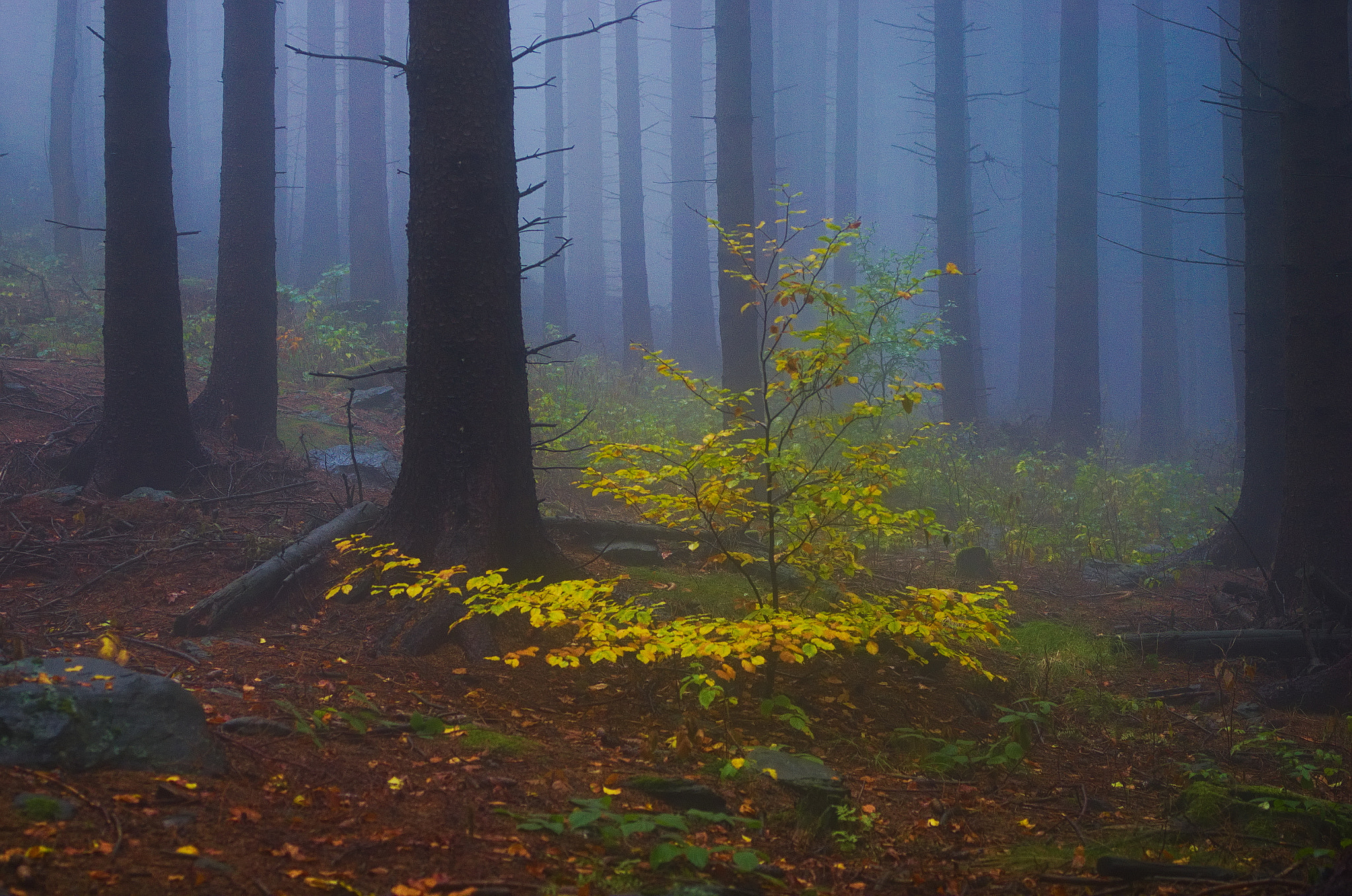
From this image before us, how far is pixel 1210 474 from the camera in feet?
51.0

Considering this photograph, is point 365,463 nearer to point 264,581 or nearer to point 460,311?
point 264,581

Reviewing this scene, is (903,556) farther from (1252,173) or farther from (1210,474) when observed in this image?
(1210,474)

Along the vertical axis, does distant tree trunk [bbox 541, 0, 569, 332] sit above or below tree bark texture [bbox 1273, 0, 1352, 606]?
above

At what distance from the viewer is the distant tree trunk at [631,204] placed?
22.4 meters

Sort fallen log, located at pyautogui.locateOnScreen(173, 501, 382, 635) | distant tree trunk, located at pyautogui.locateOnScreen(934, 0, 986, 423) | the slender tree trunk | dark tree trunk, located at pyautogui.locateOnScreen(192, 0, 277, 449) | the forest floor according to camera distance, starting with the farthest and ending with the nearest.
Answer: the slender tree trunk, distant tree trunk, located at pyautogui.locateOnScreen(934, 0, 986, 423), dark tree trunk, located at pyautogui.locateOnScreen(192, 0, 277, 449), fallen log, located at pyautogui.locateOnScreen(173, 501, 382, 635), the forest floor

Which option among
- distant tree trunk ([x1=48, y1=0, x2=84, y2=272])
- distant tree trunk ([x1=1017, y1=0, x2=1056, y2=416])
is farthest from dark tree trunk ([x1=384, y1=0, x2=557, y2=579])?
distant tree trunk ([x1=1017, y1=0, x2=1056, y2=416])

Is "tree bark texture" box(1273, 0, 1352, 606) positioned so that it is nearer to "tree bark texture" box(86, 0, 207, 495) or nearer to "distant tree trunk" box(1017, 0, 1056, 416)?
"tree bark texture" box(86, 0, 207, 495)

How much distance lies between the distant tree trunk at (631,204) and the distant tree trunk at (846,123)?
289 inches

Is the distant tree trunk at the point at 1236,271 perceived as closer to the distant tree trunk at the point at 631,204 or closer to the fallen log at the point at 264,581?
the distant tree trunk at the point at 631,204

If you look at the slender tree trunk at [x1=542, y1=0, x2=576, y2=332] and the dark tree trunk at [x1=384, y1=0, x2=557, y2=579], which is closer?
the dark tree trunk at [x1=384, y1=0, x2=557, y2=579]

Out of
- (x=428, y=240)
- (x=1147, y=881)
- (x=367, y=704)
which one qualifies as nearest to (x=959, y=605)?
(x=1147, y=881)

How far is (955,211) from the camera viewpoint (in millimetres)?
19031

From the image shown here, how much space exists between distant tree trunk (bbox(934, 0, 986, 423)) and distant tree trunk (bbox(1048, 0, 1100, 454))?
76.1 inches

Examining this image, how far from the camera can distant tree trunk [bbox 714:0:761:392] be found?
11086 millimetres
